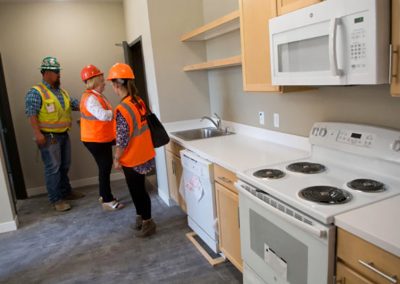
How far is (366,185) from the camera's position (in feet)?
5.05

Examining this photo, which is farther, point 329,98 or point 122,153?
point 122,153

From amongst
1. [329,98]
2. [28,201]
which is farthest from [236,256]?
[28,201]

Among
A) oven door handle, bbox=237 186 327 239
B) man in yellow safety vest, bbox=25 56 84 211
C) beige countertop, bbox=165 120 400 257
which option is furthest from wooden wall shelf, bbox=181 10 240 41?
man in yellow safety vest, bbox=25 56 84 211

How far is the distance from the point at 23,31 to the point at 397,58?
4383mm

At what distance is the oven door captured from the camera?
1.33 m

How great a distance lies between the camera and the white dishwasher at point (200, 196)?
8.07ft

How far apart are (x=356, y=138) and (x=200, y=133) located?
6.52ft

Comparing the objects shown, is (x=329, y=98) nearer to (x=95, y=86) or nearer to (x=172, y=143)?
(x=172, y=143)

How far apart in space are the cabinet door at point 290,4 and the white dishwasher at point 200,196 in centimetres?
114

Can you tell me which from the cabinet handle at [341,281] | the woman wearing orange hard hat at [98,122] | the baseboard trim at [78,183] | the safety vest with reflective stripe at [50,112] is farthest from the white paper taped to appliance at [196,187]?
the baseboard trim at [78,183]

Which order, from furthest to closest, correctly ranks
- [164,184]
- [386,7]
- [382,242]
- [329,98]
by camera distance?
[164,184] < [329,98] < [386,7] < [382,242]

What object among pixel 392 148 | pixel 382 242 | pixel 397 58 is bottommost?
pixel 382 242

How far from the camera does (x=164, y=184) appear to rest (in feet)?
12.5

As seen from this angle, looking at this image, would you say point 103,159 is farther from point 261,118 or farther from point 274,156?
point 274,156
